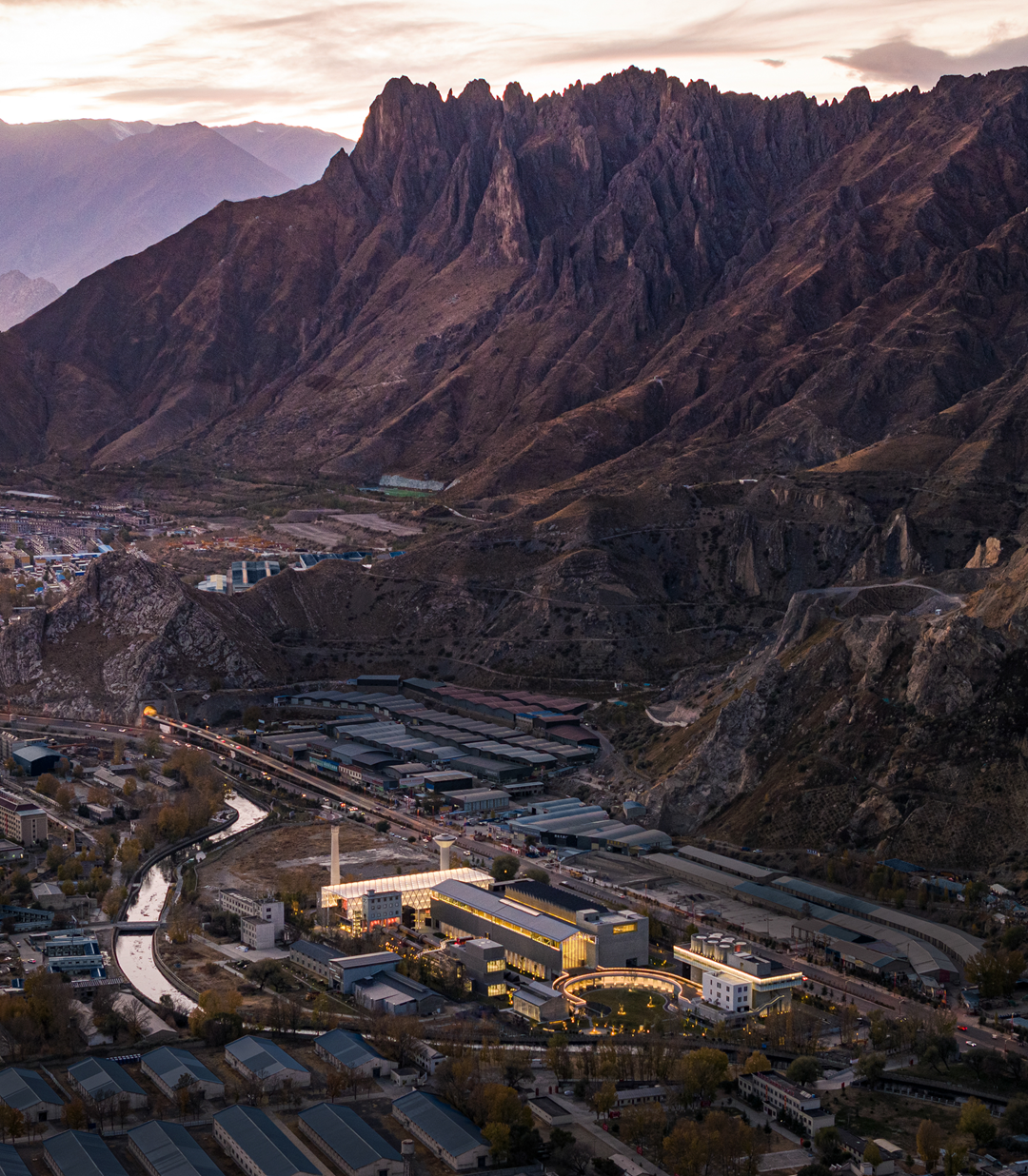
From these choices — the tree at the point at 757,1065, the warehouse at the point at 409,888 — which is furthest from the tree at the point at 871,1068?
the warehouse at the point at 409,888

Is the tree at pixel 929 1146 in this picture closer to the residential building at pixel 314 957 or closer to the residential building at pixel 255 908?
the residential building at pixel 314 957

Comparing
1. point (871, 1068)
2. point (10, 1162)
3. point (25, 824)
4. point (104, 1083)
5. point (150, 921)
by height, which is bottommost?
point (150, 921)

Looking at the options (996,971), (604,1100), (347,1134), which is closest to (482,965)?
(604,1100)

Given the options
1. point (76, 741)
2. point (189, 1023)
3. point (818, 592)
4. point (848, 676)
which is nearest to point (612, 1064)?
point (189, 1023)

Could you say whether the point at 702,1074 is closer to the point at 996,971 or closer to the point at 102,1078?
the point at 996,971

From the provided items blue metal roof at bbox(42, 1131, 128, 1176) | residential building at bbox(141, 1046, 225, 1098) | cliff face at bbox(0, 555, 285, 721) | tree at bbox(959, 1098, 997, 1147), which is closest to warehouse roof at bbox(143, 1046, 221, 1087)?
residential building at bbox(141, 1046, 225, 1098)

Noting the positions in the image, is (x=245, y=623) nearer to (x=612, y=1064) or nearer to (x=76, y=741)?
(x=76, y=741)
